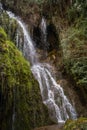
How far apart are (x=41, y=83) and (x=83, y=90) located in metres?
1.93

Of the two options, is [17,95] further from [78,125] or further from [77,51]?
[77,51]

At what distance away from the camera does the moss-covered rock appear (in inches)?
309

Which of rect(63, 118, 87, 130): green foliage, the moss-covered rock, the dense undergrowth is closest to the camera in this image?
rect(63, 118, 87, 130): green foliage

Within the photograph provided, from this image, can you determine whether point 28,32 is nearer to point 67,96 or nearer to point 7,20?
point 7,20

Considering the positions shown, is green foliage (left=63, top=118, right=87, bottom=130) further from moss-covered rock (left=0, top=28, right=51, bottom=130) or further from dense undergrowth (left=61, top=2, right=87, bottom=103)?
dense undergrowth (left=61, top=2, right=87, bottom=103)

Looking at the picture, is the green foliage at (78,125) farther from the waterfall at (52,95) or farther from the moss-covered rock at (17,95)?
the waterfall at (52,95)

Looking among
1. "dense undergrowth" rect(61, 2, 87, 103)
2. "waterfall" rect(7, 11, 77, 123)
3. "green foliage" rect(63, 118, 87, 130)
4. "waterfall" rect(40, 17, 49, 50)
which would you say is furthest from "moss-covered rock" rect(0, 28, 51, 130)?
"waterfall" rect(40, 17, 49, 50)

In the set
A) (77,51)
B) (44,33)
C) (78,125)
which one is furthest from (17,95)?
(44,33)

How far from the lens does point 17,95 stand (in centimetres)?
818

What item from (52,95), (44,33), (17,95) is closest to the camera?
(17,95)

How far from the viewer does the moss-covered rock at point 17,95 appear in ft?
25.8

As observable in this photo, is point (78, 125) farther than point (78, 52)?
No

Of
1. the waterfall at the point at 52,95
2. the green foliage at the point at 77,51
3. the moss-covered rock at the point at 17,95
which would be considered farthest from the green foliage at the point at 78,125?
the green foliage at the point at 77,51

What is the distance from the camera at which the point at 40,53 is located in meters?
14.2
